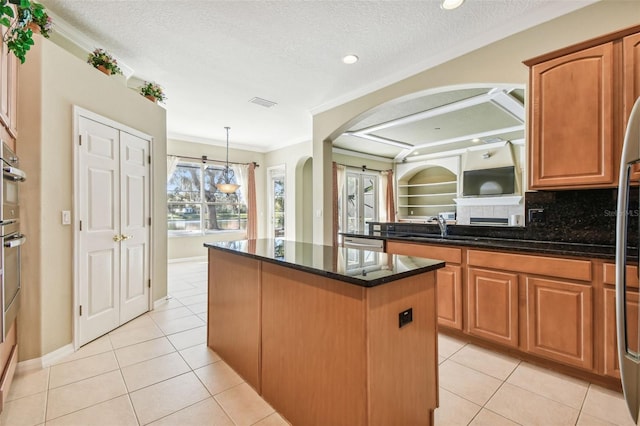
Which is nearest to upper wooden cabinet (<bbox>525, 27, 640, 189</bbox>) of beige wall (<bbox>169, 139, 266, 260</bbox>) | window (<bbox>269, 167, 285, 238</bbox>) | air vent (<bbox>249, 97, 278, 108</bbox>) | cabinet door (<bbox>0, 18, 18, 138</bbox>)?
air vent (<bbox>249, 97, 278, 108</bbox>)

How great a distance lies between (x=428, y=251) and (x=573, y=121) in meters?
1.53

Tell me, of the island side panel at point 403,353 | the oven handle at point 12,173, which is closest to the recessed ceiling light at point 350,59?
the island side panel at point 403,353

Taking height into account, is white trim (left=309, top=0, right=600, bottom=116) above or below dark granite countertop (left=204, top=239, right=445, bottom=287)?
above

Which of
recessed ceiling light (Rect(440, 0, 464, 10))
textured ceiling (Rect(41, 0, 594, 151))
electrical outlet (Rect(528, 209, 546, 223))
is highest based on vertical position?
textured ceiling (Rect(41, 0, 594, 151))

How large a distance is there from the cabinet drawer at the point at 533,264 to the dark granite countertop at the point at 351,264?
3.63 feet

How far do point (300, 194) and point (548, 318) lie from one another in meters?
5.68

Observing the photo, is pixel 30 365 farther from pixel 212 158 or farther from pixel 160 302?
pixel 212 158

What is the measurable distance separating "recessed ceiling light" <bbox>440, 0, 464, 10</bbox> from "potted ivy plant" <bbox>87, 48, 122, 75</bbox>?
312cm

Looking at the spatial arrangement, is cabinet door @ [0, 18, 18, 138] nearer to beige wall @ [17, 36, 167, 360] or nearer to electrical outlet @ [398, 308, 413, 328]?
beige wall @ [17, 36, 167, 360]

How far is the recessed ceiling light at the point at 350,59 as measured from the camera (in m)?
3.16

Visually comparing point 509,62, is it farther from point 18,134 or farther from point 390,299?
point 18,134

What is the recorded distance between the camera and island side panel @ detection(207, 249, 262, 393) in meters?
1.99

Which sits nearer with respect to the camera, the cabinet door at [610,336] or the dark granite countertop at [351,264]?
the dark granite countertop at [351,264]

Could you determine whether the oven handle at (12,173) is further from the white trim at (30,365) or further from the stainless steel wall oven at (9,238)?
the white trim at (30,365)
